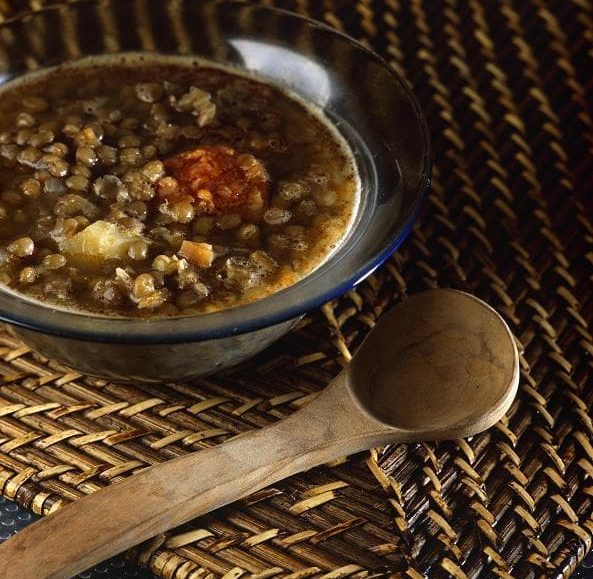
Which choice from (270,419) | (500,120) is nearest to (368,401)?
(270,419)

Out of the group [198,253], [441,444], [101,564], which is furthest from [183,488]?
[441,444]

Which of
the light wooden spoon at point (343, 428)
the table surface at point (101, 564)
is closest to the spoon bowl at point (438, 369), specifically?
the light wooden spoon at point (343, 428)

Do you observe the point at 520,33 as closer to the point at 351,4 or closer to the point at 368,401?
the point at 351,4

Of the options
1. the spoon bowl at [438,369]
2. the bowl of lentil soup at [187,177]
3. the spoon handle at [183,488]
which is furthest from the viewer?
the spoon bowl at [438,369]

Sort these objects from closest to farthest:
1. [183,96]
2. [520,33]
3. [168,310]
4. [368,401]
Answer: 1. [168,310]
2. [368,401]
3. [183,96]
4. [520,33]

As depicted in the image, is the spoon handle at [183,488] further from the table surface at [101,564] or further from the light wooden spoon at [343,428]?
the table surface at [101,564]

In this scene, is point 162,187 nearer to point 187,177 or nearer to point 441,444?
point 187,177
